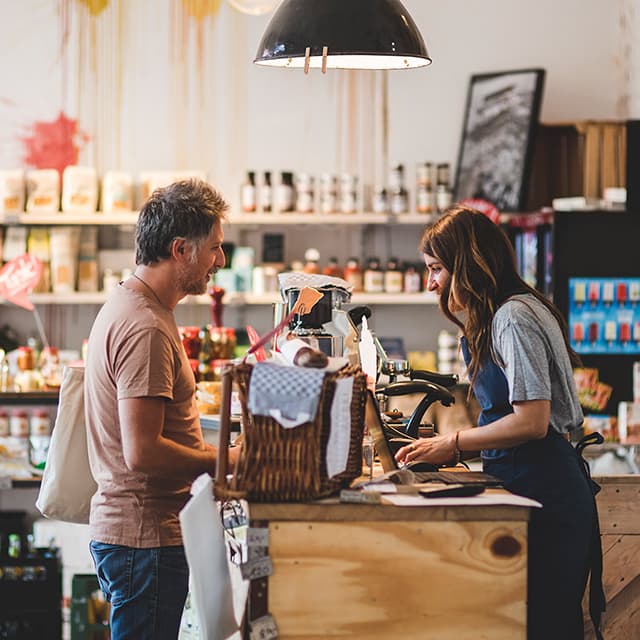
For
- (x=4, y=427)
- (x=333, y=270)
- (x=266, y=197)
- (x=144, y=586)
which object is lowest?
(x=4, y=427)

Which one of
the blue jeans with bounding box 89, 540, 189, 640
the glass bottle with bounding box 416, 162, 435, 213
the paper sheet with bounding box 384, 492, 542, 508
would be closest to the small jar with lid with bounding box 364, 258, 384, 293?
the glass bottle with bounding box 416, 162, 435, 213

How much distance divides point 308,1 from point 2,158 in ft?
11.6

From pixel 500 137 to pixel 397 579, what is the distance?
4.00 meters

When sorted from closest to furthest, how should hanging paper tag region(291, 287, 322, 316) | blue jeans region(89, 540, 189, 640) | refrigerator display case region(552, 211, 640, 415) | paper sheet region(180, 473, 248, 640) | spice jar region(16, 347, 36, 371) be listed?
paper sheet region(180, 473, 248, 640) < blue jeans region(89, 540, 189, 640) < hanging paper tag region(291, 287, 322, 316) < spice jar region(16, 347, 36, 371) < refrigerator display case region(552, 211, 640, 415)

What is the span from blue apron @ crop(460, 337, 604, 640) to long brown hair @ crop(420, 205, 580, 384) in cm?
8

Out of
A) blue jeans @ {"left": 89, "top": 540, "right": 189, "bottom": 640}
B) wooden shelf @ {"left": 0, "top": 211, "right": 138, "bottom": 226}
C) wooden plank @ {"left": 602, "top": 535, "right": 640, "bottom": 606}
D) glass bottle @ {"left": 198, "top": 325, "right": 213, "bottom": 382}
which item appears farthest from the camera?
wooden shelf @ {"left": 0, "top": 211, "right": 138, "bottom": 226}

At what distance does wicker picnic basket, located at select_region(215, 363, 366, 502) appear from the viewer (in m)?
2.00

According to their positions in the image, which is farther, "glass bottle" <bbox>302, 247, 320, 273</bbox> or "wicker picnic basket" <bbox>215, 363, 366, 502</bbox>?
"glass bottle" <bbox>302, 247, 320, 273</bbox>

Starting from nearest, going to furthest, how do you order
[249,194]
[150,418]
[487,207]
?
[150,418] < [487,207] < [249,194]

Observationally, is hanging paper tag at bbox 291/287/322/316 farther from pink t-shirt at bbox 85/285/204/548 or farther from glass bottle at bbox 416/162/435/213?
glass bottle at bbox 416/162/435/213

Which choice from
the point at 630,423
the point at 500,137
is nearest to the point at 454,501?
the point at 630,423

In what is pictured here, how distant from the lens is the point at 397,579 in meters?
2.04

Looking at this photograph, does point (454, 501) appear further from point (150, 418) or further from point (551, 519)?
point (150, 418)

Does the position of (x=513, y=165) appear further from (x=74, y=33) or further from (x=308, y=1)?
(x=308, y=1)
